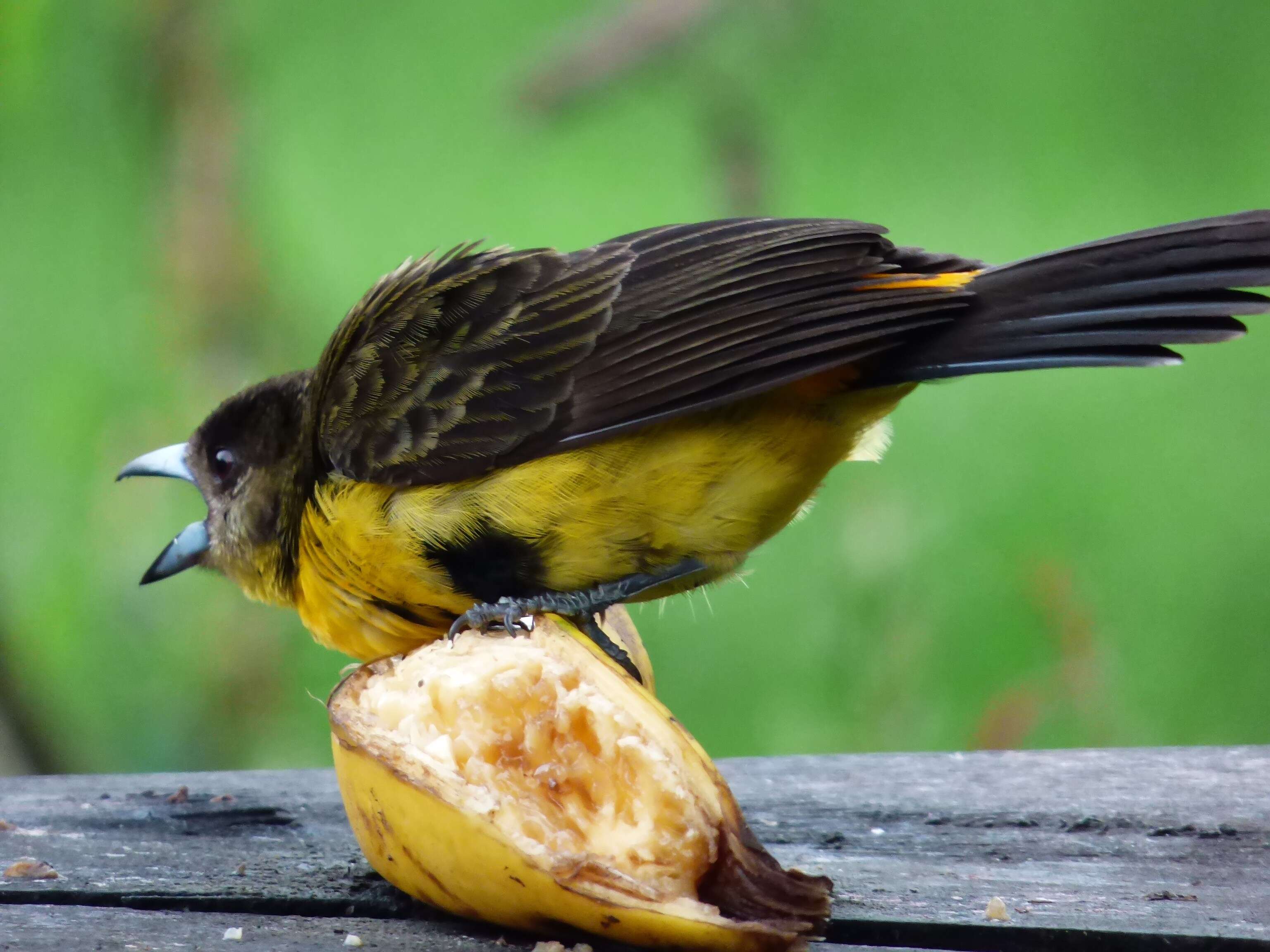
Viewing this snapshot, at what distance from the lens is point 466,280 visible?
2.82m

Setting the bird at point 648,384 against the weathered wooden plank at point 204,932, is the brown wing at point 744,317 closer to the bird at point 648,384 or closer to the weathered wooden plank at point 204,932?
the bird at point 648,384

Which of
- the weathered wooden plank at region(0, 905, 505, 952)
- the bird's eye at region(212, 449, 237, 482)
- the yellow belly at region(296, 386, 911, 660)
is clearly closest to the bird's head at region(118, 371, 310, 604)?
the bird's eye at region(212, 449, 237, 482)

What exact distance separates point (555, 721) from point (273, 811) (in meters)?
0.82

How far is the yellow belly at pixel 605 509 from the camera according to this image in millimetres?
2525

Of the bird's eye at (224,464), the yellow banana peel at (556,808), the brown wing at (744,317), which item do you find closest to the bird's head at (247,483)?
the bird's eye at (224,464)

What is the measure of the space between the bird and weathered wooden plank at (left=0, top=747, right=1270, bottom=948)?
432 mm

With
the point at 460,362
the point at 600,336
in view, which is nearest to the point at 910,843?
the point at 600,336

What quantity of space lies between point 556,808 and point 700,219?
10.9ft

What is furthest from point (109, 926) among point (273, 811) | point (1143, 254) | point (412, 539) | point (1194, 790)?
point (1143, 254)

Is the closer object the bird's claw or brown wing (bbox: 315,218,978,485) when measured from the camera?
the bird's claw

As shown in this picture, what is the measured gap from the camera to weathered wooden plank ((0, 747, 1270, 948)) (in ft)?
6.07

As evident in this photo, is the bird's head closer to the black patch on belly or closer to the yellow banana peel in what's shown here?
the black patch on belly

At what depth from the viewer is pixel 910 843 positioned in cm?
228

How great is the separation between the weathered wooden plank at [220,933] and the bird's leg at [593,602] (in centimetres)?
61
